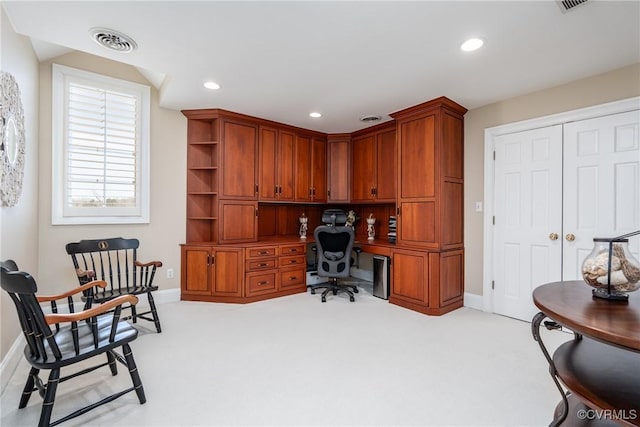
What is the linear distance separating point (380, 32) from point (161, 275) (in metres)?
3.56

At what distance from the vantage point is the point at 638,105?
2.59 meters

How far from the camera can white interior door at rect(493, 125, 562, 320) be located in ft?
10.2

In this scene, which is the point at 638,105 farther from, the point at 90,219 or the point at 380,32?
the point at 90,219

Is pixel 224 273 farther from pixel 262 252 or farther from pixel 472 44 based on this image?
pixel 472 44

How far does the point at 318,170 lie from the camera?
4953 mm

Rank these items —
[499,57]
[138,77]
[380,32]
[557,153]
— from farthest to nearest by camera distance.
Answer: [138,77] < [557,153] < [499,57] < [380,32]

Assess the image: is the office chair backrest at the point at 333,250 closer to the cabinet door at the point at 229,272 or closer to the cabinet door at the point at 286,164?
the cabinet door at the point at 286,164

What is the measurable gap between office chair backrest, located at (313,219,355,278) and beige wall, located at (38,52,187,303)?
5.90ft

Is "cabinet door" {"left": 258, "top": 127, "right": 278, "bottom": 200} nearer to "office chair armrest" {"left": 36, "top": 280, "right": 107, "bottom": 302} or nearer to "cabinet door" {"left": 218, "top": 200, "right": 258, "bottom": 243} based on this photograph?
"cabinet door" {"left": 218, "top": 200, "right": 258, "bottom": 243}

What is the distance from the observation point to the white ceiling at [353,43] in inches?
75.9

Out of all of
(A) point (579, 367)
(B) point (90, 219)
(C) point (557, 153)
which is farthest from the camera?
(B) point (90, 219)

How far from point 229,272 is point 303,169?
192 centimetres

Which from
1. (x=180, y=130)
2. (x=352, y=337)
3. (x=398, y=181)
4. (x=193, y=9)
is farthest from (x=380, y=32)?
(x=180, y=130)

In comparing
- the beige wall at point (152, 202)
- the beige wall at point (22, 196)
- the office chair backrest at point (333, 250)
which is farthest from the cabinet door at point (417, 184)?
the beige wall at point (22, 196)
